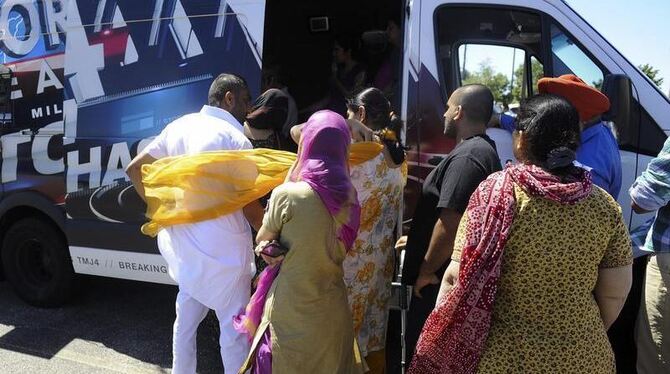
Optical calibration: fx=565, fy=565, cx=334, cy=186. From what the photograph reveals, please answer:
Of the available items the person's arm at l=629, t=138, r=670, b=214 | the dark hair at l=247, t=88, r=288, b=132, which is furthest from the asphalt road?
the person's arm at l=629, t=138, r=670, b=214

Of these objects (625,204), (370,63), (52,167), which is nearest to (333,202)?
(625,204)

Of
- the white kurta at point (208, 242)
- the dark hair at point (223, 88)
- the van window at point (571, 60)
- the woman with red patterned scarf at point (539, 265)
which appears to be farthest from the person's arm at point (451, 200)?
the van window at point (571, 60)

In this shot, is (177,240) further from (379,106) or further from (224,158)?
(379,106)

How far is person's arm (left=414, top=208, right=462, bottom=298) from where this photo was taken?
2359 mm

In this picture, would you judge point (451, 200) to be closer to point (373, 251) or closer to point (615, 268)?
point (615, 268)

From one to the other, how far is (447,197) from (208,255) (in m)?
1.22

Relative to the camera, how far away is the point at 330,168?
2225mm

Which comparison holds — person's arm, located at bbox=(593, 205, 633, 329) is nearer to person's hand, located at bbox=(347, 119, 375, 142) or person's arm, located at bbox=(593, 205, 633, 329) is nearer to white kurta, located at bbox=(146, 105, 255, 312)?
person's hand, located at bbox=(347, 119, 375, 142)

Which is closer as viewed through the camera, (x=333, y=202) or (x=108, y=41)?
(x=333, y=202)

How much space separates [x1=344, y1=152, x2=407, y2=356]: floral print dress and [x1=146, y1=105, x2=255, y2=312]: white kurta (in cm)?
57

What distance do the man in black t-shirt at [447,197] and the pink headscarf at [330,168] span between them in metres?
0.39

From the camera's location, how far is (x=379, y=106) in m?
2.98

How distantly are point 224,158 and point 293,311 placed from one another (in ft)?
2.91

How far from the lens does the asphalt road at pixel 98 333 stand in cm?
377
